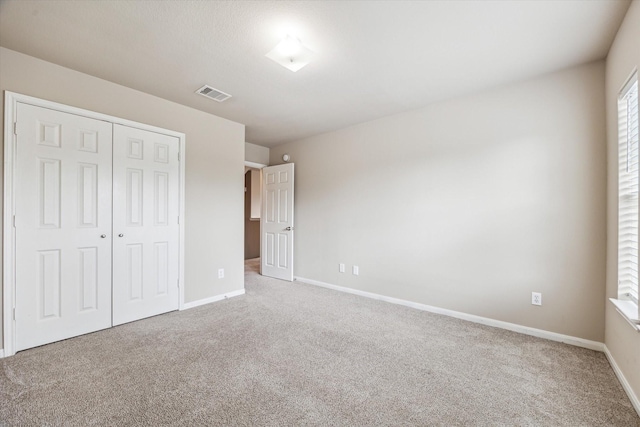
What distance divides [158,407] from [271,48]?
260cm

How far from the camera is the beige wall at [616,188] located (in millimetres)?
1635

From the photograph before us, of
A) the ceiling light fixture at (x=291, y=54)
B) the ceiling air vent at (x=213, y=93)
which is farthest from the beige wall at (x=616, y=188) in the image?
the ceiling air vent at (x=213, y=93)

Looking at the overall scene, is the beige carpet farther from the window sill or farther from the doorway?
the doorway

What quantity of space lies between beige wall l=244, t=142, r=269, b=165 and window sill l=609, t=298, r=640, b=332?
4814mm

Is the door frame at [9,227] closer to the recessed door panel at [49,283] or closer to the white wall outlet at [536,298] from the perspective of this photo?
the recessed door panel at [49,283]

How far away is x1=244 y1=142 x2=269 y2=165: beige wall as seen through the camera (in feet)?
15.9

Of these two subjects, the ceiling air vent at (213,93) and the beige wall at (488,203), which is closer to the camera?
the beige wall at (488,203)

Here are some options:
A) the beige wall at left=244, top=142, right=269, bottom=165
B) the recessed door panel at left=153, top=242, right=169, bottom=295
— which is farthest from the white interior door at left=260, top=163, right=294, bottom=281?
the recessed door panel at left=153, top=242, right=169, bottom=295

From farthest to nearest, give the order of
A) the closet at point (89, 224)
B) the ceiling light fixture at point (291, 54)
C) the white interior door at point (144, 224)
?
the white interior door at point (144, 224)
the closet at point (89, 224)
the ceiling light fixture at point (291, 54)

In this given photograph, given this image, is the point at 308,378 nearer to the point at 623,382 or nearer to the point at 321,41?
the point at 623,382

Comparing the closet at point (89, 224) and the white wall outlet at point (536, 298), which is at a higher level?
the closet at point (89, 224)

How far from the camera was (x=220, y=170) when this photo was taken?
3672 millimetres

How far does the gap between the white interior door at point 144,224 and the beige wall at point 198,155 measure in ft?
0.60

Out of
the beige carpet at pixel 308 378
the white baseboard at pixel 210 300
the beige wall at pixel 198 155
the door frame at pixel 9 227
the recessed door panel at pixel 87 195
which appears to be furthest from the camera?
the white baseboard at pixel 210 300
